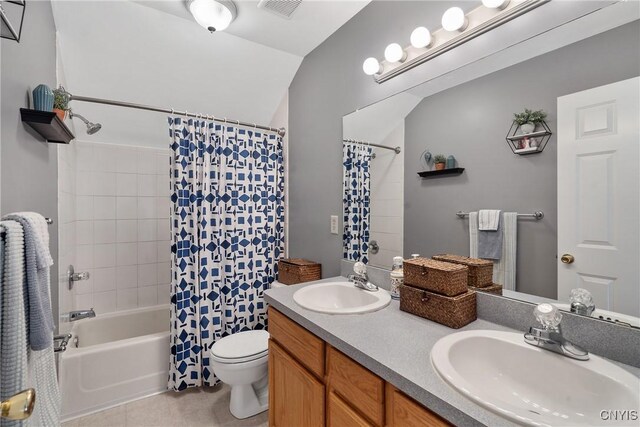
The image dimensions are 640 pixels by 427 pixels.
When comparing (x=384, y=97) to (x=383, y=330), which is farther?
(x=384, y=97)

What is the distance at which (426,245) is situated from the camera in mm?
1419

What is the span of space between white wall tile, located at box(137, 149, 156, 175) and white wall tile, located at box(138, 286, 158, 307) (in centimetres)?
112

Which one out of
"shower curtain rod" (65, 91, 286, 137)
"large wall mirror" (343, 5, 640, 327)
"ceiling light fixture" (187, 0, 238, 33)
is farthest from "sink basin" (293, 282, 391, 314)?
"ceiling light fixture" (187, 0, 238, 33)

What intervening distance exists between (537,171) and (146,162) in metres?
3.01

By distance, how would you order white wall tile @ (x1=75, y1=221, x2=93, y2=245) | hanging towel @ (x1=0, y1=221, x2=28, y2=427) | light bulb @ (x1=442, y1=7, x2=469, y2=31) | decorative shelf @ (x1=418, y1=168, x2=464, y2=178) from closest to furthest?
hanging towel @ (x1=0, y1=221, x2=28, y2=427)
light bulb @ (x1=442, y1=7, x2=469, y2=31)
decorative shelf @ (x1=418, y1=168, x2=464, y2=178)
white wall tile @ (x1=75, y1=221, x2=93, y2=245)

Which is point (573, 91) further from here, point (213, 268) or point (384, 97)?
point (213, 268)

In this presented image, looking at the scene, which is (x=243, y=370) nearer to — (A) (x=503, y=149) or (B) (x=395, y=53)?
(A) (x=503, y=149)

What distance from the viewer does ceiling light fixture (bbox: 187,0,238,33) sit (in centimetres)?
163

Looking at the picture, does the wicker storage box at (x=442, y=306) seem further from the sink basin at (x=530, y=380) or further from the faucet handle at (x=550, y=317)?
the faucet handle at (x=550, y=317)

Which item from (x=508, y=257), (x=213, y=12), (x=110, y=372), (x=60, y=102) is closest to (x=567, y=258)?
(x=508, y=257)

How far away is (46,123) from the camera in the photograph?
1.15 m

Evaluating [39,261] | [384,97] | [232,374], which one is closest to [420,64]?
[384,97]

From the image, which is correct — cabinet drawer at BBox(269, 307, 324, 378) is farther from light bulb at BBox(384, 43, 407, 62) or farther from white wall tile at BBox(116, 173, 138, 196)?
white wall tile at BBox(116, 173, 138, 196)

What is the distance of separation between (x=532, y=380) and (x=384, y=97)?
1403mm
